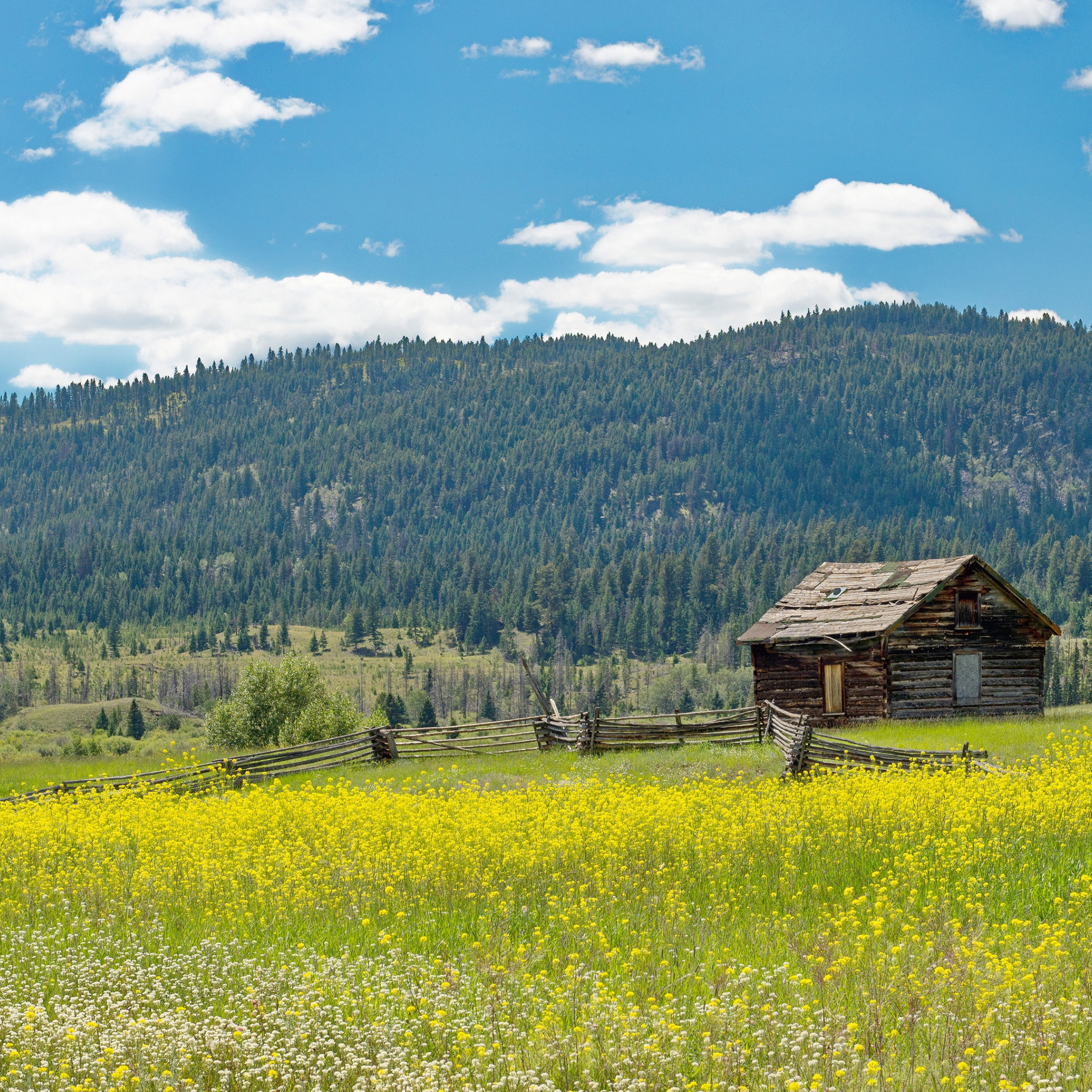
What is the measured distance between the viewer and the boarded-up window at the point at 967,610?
124 feet

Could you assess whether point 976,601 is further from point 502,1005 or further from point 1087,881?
point 502,1005

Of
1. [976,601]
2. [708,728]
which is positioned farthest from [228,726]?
[976,601]

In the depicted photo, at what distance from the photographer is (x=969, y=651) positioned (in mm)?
38094

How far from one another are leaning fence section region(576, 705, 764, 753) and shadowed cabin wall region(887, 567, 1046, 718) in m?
6.30

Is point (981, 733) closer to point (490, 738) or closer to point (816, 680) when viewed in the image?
point (816, 680)

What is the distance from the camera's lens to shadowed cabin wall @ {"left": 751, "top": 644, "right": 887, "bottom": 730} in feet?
122

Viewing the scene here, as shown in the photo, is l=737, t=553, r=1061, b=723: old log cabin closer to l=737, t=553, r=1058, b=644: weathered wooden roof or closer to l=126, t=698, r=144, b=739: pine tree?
l=737, t=553, r=1058, b=644: weathered wooden roof

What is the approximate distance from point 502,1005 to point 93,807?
1174 centimetres

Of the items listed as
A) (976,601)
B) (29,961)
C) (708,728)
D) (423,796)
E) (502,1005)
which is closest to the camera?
(502,1005)

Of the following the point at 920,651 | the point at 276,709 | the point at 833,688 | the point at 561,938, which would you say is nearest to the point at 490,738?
the point at 833,688

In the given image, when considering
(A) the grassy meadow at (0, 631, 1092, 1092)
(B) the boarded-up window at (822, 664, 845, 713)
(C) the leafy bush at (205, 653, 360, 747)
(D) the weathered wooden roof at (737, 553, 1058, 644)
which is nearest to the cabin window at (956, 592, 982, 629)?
(D) the weathered wooden roof at (737, 553, 1058, 644)

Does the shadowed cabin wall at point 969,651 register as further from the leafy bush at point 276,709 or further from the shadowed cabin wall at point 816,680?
the leafy bush at point 276,709

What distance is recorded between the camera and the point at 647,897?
449 inches

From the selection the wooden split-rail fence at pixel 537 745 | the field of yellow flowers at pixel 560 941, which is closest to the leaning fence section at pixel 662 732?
the wooden split-rail fence at pixel 537 745
